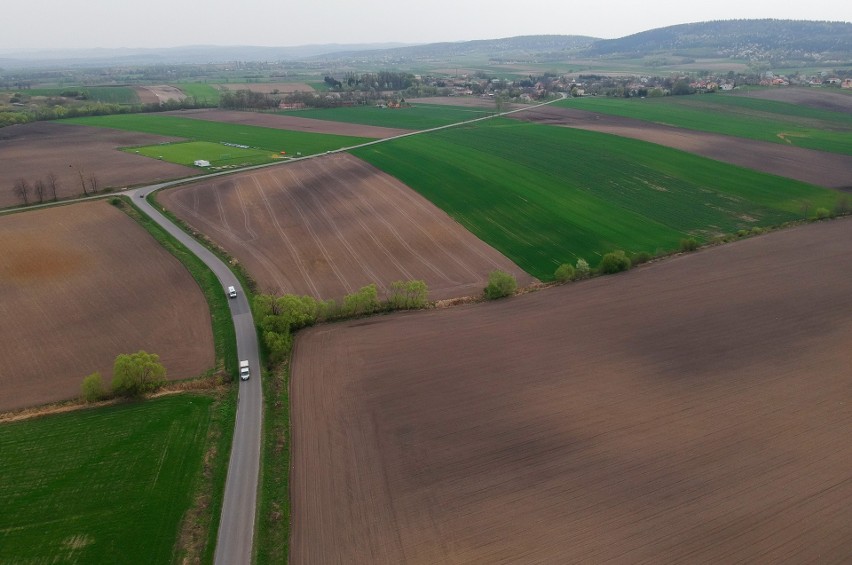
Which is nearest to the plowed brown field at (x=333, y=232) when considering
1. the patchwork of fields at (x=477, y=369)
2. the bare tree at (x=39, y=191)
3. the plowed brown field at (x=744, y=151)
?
the patchwork of fields at (x=477, y=369)

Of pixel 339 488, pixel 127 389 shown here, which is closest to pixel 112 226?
pixel 127 389

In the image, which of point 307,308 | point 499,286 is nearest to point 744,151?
point 499,286

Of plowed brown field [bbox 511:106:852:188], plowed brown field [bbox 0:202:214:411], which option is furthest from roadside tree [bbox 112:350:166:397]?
plowed brown field [bbox 511:106:852:188]

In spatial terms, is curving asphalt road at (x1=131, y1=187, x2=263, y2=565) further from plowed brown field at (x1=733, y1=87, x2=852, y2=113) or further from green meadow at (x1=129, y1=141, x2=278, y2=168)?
plowed brown field at (x1=733, y1=87, x2=852, y2=113)

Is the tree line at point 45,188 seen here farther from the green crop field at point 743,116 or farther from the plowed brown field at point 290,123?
the green crop field at point 743,116

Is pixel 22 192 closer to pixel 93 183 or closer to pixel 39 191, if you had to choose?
pixel 39 191

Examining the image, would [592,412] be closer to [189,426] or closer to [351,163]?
[189,426]
